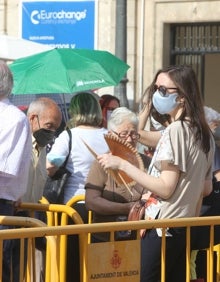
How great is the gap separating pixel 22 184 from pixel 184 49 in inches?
384

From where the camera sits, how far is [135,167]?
5.86m

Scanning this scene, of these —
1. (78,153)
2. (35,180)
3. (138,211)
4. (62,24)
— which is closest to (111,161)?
(138,211)

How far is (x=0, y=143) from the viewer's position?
20.8 ft

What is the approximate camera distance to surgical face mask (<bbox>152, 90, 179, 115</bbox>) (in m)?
5.94

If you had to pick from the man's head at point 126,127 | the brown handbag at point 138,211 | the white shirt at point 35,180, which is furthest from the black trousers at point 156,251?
the white shirt at point 35,180

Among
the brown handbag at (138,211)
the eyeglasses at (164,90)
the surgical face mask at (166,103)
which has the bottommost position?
the brown handbag at (138,211)

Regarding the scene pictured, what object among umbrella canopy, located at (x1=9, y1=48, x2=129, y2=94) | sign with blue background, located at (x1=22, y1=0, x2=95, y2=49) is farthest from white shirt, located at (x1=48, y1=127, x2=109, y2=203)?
sign with blue background, located at (x1=22, y1=0, x2=95, y2=49)

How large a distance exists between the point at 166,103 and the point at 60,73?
14.1 feet

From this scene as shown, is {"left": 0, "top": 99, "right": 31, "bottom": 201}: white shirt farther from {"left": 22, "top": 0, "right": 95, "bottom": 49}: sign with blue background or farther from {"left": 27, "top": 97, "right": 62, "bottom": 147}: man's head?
{"left": 22, "top": 0, "right": 95, "bottom": 49}: sign with blue background

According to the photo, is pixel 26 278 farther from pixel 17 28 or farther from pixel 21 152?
pixel 17 28

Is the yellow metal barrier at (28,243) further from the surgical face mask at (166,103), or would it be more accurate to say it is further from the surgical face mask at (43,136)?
the surgical face mask at (43,136)

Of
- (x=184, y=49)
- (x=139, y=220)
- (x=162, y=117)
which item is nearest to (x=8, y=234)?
(x=139, y=220)

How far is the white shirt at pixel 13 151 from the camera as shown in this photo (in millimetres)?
6309

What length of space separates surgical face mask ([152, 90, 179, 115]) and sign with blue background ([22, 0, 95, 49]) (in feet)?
31.7
